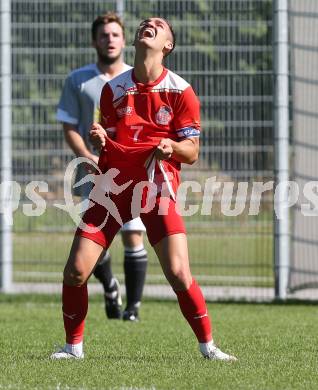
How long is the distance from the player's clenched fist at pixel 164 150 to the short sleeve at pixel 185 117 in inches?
9.9

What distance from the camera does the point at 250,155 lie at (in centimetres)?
1259

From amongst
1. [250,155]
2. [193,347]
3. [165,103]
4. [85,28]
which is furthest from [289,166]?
[165,103]

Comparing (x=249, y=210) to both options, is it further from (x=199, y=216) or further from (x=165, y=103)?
(x=165, y=103)

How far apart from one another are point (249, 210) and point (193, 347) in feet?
15.9

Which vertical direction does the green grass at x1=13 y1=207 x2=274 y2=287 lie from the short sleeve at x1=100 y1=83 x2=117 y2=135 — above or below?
below

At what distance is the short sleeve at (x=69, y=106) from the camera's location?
9.91 m

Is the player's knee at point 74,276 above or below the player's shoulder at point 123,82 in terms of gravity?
below

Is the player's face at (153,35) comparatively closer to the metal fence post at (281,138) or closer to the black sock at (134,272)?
the black sock at (134,272)

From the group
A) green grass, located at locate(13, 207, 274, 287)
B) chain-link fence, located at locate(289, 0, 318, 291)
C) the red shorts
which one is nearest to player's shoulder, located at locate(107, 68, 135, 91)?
the red shorts

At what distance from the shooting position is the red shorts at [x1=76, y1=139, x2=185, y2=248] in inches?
267

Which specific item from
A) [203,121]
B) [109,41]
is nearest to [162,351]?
[109,41]

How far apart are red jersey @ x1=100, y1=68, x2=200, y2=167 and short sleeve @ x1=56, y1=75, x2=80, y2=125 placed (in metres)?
3.06

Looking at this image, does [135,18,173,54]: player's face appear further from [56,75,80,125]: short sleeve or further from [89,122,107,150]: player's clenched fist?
[56,75,80,125]: short sleeve

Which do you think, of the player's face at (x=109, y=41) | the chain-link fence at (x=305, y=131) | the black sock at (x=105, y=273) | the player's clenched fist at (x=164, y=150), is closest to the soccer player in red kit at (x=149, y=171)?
the player's clenched fist at (x=164, y=150)
